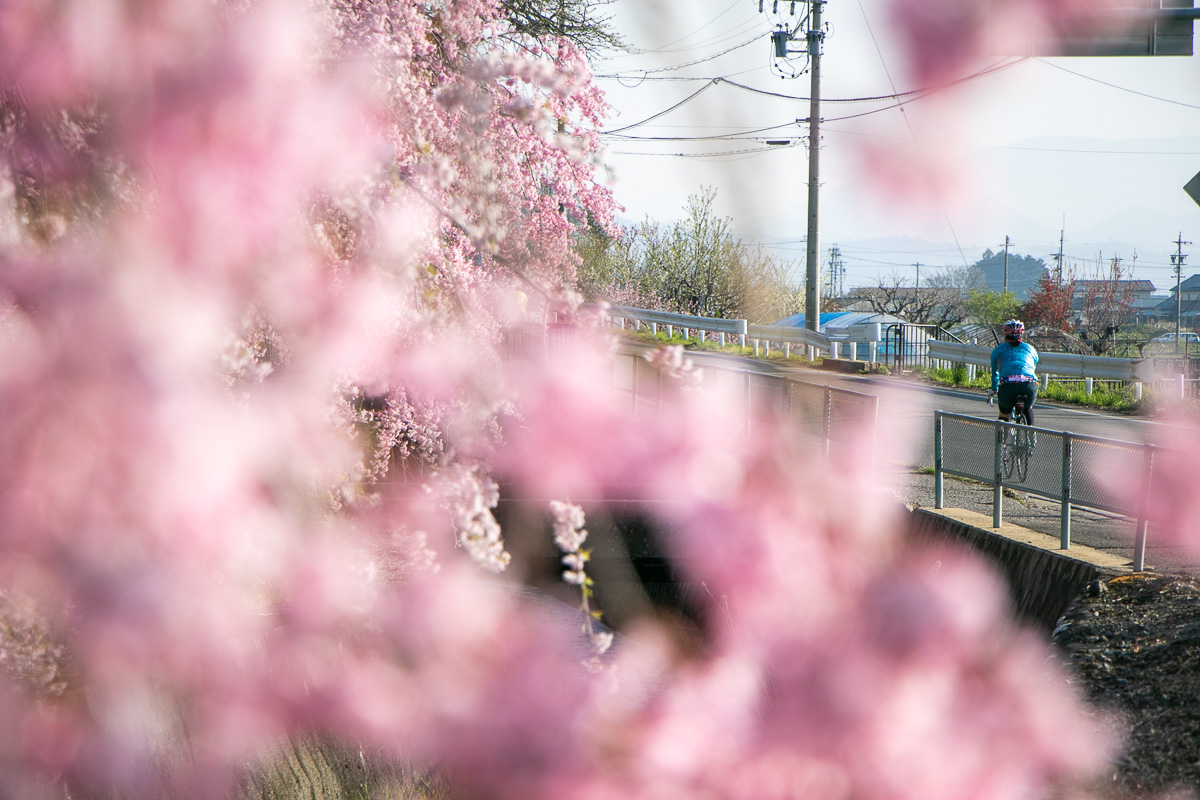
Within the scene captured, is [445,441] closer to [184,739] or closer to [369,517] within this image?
[369,517]

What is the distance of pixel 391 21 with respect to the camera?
2.13m

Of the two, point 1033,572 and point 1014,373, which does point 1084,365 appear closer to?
point 1014,373

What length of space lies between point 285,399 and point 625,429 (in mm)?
471

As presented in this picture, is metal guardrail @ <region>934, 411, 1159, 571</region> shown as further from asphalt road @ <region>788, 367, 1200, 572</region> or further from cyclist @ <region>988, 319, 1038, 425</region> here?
cyclist @ <region>988, 319, 1038, 425</region>

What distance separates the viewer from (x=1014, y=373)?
8.06 meters

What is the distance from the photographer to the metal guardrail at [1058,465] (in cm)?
462

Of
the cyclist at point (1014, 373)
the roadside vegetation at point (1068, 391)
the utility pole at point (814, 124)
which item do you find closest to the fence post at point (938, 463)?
the cyclist at point (1014, 373)

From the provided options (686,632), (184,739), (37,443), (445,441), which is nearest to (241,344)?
(37,443)

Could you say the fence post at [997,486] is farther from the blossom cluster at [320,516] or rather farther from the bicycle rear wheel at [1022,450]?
the blossom cluster at [320,516]

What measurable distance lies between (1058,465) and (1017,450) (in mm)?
338

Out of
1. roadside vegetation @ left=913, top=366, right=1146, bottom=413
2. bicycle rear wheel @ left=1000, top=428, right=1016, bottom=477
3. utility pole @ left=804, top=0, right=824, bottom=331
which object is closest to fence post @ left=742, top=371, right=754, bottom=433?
utility pole @ left=804, top=0, right=824, bottom=331

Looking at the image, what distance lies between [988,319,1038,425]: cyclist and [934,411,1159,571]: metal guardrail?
1881 millimetres

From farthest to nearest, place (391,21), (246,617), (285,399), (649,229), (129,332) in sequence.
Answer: (391,21) → (649,229) → (285,399) → (246,617) → (129,332)

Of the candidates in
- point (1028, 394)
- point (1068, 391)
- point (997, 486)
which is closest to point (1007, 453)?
point (997, 486)
